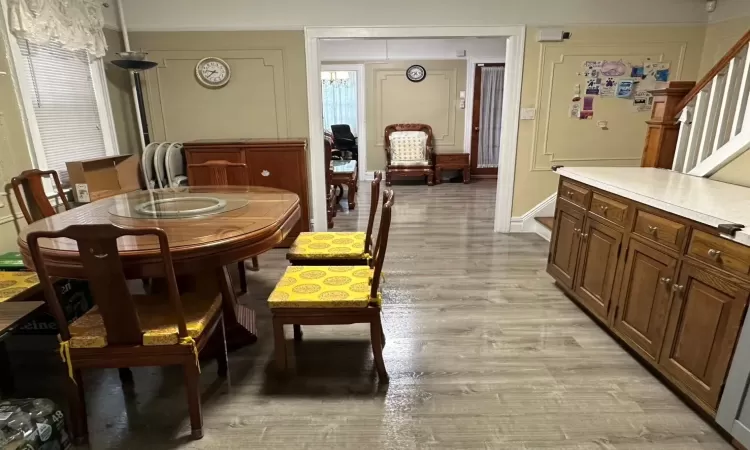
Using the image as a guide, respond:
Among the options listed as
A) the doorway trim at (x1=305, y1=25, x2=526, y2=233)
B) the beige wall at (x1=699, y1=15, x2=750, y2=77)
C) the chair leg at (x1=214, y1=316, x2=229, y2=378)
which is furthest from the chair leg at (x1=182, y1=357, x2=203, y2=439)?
the beige wall at (x1=699, y1=15, x2=750, y2=77)

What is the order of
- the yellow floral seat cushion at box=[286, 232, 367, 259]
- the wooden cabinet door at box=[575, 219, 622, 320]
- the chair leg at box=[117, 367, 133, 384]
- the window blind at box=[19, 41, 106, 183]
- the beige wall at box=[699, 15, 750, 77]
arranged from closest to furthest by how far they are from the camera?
the chair leg at box=[117, 367, 133, 384] < the wooden cabinet door at box=[575, 219, 622, 320] < the yellow floral seat cushion at box=[286, 232, 367, 259] < the window blind at box=[19, 41, 106, 183] < the beige wall at box=[699, 15, 750, 77]

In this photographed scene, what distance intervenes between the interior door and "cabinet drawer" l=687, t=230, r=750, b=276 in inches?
229

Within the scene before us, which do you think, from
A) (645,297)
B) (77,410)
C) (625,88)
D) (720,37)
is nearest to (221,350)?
(77,410)

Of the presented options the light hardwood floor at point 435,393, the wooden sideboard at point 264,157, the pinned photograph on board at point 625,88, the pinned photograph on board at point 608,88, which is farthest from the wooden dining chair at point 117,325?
the pinned photograph on board at point 625,88

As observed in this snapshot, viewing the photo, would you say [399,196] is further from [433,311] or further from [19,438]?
[19,438]

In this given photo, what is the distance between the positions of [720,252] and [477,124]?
5986 mm

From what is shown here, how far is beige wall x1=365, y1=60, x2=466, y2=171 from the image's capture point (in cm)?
709

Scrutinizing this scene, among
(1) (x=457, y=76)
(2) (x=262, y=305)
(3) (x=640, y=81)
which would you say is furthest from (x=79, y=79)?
(1) (x=457, y=76)

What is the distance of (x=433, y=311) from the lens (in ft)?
8.82

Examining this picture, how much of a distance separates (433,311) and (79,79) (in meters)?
3.29

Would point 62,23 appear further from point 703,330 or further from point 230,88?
point 703,330

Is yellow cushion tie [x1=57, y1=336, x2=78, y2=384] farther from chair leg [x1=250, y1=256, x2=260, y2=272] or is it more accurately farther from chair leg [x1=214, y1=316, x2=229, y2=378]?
chair leg [x1=250, y1=256, x2=260, y2=272]

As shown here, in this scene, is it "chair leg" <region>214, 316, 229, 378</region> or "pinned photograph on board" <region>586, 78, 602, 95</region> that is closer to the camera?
"chair leg" <region>214, 316, 229, 378</region>

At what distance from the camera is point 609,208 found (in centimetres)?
228
